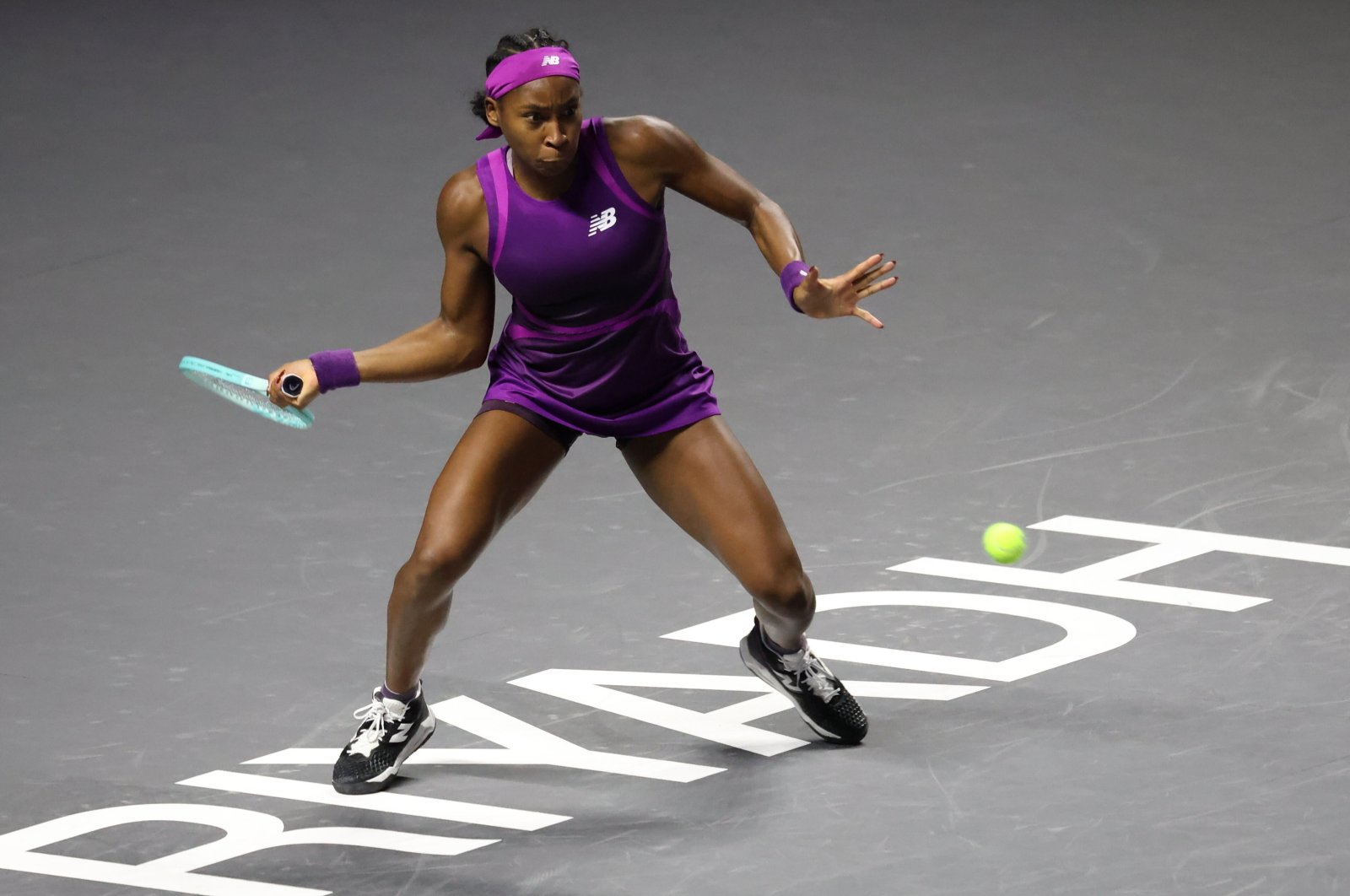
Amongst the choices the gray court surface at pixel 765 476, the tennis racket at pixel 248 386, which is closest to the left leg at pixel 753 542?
the gray court surface at pixel 765 476

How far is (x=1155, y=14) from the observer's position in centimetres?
1270

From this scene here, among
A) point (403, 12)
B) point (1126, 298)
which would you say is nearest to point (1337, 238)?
point (1126, 298)

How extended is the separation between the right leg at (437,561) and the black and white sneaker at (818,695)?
0.73 m

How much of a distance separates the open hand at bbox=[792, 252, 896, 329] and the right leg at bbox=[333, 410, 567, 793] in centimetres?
77

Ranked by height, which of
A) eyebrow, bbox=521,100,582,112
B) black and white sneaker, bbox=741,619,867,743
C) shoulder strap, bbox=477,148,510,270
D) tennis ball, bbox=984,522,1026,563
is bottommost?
black and white sneaker, bbox=741,619,867,743

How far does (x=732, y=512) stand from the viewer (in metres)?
5.35

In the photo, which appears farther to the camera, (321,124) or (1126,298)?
(321,124)

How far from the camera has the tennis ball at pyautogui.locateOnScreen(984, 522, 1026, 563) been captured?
6430mm

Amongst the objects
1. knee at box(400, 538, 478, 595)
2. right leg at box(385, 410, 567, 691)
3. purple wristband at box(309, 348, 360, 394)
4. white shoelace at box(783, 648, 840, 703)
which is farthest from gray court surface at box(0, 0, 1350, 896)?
purple wristband at box(309, 348, 360, 394)

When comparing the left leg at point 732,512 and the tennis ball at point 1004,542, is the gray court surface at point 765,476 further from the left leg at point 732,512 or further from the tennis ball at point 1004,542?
the left leg at point 732,512

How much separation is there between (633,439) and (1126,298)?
12.3ft

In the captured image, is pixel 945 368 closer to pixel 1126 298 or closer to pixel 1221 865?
pixel 1126 298

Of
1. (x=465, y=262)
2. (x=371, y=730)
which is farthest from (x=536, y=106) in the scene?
(x=371, y=730)

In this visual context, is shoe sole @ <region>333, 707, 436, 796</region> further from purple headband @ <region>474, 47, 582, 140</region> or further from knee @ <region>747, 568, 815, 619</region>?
purple headband @ <region>474, 47, 582, 140</region>
